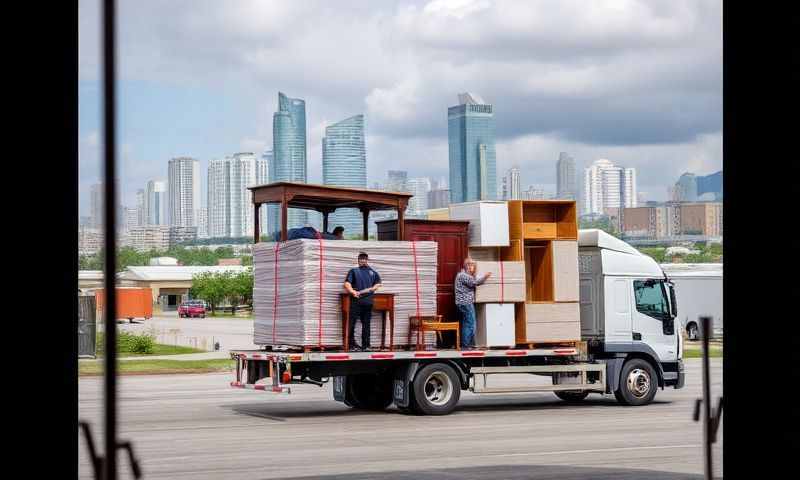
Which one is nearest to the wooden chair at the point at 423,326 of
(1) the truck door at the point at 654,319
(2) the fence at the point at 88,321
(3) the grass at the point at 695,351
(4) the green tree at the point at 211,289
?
(1) the truck door at the point at 654,319

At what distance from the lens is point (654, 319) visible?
23156 millimetres

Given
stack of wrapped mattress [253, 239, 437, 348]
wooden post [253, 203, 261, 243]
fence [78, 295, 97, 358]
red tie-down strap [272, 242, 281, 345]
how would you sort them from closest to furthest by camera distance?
stack of wrapped mattress [253, 239, 437, 348]
red tie-down strap [272, 242, 281, 345]
wooden post [253, 203, 261, 243]
fence [78, 295, 97, 358]

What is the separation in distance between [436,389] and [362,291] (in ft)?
7.63

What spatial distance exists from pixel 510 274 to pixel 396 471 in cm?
821

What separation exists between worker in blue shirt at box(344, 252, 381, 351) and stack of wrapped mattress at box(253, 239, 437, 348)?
0.54 feet

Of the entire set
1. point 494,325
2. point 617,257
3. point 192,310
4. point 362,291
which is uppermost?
point 617,257

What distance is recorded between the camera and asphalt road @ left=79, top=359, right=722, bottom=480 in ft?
47.8

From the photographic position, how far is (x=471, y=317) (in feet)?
71.3

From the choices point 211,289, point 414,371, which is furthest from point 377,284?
point 211,289

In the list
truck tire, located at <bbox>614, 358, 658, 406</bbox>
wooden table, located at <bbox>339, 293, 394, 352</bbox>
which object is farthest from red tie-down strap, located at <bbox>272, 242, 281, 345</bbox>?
truck tire, located at <bbox>614, 358, 658, 406</bbox>

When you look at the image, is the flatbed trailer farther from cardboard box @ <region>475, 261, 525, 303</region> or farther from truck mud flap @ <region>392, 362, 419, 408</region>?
cardboard box @ <region>475, 261, 525, 303</region>

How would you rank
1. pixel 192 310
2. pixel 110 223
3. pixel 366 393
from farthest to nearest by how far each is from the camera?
pixel 192 310
pixel 366 393
pixel 110 223

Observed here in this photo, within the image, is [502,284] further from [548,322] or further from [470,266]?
[548,322]
